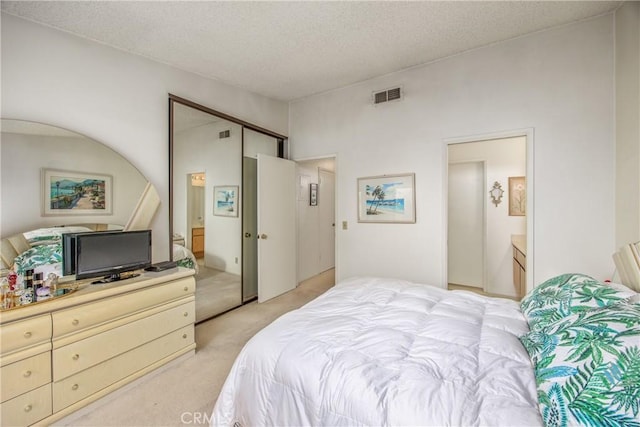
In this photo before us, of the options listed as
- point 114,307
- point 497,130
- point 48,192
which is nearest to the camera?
point 114,307

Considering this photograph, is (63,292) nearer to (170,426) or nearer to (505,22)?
(170,426)

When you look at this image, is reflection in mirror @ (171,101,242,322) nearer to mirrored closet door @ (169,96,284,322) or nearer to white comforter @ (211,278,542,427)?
mirrored closet door @ (169,96,284,322)

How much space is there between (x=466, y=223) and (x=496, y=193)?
58 centimetres

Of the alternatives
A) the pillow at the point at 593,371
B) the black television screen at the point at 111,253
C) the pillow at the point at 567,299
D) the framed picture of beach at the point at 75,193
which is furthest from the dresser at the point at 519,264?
the framed picture of beach at the point at 75,193

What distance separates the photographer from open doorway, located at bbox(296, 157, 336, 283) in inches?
178

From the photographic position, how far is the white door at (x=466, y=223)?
3924mm

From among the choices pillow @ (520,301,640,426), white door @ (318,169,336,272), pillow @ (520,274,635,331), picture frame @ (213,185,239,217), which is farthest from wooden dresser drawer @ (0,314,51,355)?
white door @ (318,169,336,272)

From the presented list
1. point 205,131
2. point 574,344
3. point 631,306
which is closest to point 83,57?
point 205,131

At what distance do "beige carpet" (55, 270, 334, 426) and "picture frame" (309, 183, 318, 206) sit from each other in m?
2.48

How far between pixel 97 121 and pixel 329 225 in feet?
12.8

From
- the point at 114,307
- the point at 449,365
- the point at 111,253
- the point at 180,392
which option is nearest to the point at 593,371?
the point at 449,365

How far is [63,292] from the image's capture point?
67.4 inches

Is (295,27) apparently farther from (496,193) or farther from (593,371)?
(496,193)

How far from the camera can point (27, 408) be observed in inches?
57.7
